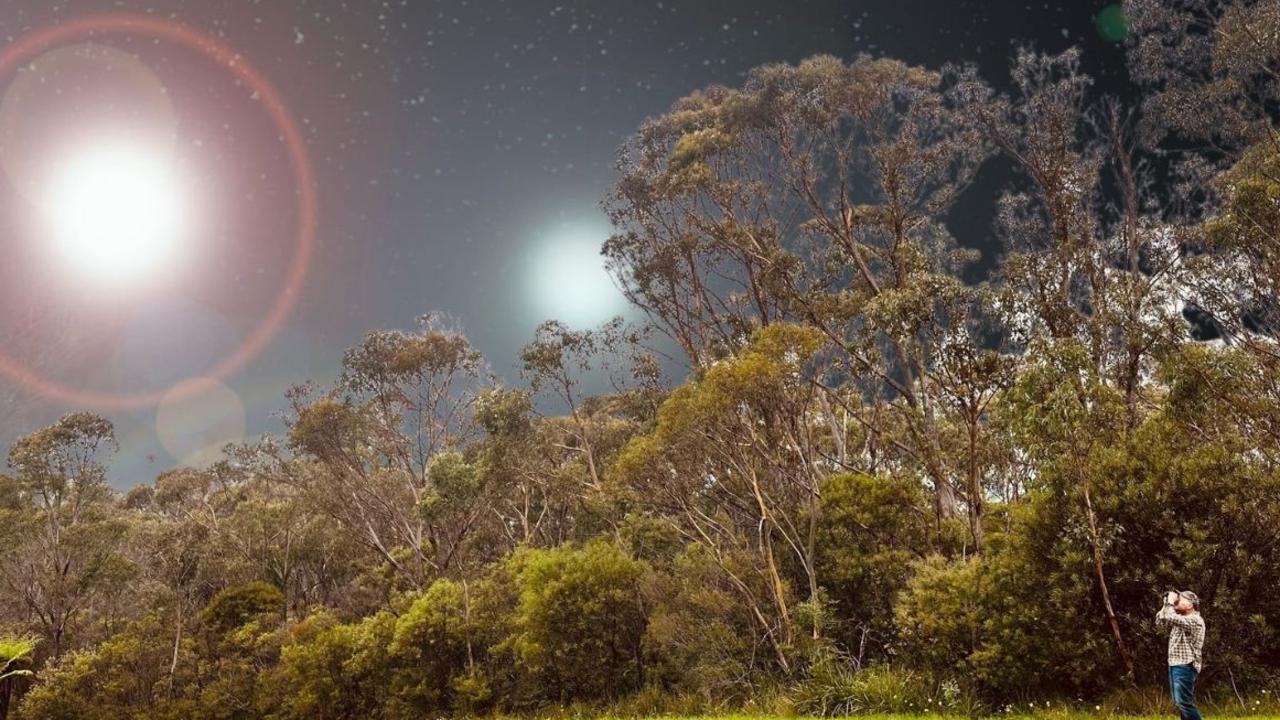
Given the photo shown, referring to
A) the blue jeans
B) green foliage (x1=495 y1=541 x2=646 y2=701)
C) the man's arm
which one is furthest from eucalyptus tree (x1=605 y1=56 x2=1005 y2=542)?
the blue jeans

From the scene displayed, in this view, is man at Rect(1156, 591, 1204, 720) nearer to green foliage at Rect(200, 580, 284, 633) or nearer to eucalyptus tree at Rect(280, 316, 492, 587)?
eucalyptus tree at Rect(280, 316, 492, 587)

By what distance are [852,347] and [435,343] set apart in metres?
19.9

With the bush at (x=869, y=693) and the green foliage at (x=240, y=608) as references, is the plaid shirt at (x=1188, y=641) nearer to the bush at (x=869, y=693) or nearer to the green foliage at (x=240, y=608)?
the bush at (x=869, y=693)

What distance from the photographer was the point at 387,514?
3033cm

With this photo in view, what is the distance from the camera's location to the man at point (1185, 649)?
856 cm

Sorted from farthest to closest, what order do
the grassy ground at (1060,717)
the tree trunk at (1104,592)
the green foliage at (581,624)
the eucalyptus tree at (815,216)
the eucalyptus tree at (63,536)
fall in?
the eucalyptus tree at (63,536), the eucalyptus tree at (815,216), the green foliage at (581,624), the tree trunk at (1104,592), the grassy ground at (1060,717)

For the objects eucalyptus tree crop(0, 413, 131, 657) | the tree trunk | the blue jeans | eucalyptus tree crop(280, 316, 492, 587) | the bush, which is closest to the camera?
the blue jeans

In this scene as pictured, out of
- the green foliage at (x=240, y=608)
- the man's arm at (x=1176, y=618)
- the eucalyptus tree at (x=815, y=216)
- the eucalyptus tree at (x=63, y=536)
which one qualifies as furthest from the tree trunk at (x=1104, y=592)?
the eucalyptus tree at (x=63, y=536)

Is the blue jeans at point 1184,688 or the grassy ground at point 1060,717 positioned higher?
the blue jeans at point 1184,688

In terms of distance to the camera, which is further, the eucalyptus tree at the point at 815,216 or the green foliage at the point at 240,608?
the green foliage at the point at 240,608

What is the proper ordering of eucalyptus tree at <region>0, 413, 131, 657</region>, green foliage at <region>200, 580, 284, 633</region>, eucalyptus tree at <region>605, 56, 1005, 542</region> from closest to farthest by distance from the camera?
eucalyptus tree at <region>605, 56, 1005, 542</region>
eucalyptus tree at <region>0, 413, 131, 657</region>
green foliage at <region>200, 580, 284, 633</region>

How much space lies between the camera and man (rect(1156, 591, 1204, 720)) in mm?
8562

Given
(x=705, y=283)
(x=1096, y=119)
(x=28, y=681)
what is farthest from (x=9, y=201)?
(x=1096, y=119)

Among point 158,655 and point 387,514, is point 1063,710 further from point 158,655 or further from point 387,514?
point 158,655
